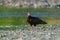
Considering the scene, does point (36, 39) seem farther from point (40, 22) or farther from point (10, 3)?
point (10, 3)

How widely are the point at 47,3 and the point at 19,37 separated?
332 ft

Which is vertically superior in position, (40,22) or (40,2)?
(40,22)

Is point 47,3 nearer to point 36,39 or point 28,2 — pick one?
point 28,2

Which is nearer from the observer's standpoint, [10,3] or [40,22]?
[40,22]

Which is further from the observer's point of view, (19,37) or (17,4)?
(17,4)

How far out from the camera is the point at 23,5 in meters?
114

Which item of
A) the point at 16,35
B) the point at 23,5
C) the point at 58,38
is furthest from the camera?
the point at 23,5

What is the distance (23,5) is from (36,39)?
9771 cm

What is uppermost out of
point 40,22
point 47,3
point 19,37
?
point 19,37

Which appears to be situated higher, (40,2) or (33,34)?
(33,34)

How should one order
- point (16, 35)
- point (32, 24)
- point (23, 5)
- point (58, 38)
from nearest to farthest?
point (58, 38)
point (16, 35)
point (32, 24)
point (23, 5)

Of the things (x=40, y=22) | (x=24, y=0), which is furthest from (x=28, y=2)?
(x=40, y=22)

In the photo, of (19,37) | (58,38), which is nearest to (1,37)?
(19,37)

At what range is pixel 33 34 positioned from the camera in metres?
18.5
